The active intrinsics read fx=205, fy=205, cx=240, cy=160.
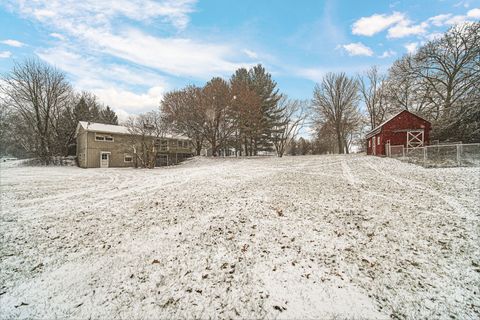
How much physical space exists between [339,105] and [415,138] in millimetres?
15497

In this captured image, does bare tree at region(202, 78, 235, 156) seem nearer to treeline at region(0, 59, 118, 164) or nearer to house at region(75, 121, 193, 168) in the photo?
house at region(75, 121, 193, 168)

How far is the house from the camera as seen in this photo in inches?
989

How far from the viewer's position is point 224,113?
27953mm

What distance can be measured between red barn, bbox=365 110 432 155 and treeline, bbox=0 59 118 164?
39427mm

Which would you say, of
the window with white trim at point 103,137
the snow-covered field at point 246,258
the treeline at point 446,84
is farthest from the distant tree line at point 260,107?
the snow-covered field at point 246,258

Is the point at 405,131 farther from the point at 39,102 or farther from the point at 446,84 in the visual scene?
the point at 39,102

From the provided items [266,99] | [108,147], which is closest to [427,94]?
[266,99]

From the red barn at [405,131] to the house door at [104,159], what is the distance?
31.7m

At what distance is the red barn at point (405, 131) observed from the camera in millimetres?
18344

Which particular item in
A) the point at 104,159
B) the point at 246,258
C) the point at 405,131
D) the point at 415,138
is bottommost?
the point at 246,258

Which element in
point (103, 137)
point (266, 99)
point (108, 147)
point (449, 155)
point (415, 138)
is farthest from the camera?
point (266, 99)

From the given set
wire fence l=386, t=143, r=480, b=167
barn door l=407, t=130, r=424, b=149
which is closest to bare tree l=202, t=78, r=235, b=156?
barn door l=407, t=130, r=424, b=149

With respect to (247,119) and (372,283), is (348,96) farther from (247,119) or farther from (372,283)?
(372,283)

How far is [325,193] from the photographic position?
292 inches
